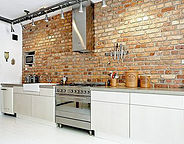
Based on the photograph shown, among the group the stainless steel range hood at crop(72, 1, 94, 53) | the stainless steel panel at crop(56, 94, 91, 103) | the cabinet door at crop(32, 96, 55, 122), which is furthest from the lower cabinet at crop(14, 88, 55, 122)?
the stainless steel range hood at crop(72, 1, 94, 53)

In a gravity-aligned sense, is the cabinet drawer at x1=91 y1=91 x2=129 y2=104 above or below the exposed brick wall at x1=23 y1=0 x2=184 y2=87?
below

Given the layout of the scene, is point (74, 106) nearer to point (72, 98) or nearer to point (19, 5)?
point (72, 98)

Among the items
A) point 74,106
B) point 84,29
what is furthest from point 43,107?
point 84,29

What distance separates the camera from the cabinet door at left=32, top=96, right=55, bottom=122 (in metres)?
3.08

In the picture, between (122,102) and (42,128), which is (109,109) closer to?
(122,102)

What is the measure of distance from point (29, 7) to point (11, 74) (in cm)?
211

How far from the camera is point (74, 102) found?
2861 mm

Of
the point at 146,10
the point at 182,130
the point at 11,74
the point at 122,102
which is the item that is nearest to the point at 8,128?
the point at 11,74

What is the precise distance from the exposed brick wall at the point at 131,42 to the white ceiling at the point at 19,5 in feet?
1.81

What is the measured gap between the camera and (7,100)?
12.8 feet

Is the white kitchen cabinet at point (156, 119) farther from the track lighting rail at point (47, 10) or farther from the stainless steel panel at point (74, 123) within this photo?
the track lighting rail at point (47, 10)

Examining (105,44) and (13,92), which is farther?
(13,92)

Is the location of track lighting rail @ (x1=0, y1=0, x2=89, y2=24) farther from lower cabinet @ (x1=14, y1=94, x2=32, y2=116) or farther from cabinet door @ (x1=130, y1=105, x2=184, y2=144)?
cabinet door @ (x1=130, y1=105, x2=184, y2=144)

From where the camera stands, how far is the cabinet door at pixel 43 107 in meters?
3.08
